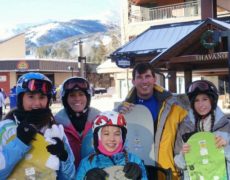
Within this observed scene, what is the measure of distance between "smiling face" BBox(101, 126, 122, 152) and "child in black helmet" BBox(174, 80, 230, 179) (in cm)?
71

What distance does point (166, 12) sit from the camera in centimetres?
3266

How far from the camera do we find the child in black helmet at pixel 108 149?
3.03 m

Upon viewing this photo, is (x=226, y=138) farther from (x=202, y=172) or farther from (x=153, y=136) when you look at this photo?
(x=153, y=136)

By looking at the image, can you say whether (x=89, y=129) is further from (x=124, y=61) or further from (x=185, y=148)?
(x=124, y=61)

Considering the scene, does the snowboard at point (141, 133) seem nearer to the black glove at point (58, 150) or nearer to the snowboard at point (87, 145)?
the snowboard at point (87, 145)

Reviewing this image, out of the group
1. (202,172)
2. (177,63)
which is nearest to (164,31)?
(177,63)

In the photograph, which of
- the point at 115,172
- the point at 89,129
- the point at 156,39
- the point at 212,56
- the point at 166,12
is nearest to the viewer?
the point at 115,172

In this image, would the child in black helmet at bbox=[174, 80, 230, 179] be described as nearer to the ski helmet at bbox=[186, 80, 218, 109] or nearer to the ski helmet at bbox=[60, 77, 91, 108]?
the ski helmet at bbox=[186, 80, 218, 109]

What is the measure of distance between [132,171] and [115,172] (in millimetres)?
158

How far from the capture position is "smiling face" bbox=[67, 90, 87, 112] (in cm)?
365

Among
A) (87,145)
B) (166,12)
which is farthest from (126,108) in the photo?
(166,12)

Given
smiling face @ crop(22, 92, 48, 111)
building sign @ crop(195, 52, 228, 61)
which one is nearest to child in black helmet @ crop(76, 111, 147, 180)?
smiling face @ crop(22, 92, 48, 111)

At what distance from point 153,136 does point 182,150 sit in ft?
1.37

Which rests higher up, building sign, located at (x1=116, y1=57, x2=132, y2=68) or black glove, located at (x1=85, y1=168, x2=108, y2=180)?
building sign, located at (x1=116, y1=57, x2=132, y2=68)
